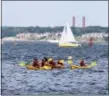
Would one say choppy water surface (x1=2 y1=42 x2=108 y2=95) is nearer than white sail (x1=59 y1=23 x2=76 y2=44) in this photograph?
Yes

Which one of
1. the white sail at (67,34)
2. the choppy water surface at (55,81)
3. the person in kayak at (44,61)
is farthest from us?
the white sail at (67,34)

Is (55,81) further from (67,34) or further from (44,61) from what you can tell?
(67,34)

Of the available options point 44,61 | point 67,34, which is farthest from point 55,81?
point 67,34

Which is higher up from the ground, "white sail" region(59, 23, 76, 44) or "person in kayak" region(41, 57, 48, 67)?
"white sail" region(59, 23, 76, 44)

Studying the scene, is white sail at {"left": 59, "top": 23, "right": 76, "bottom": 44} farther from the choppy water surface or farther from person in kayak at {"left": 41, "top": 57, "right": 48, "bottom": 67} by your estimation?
person in kayak at {"left": 41, "top": 57, "right": 48, "bottom": 67}

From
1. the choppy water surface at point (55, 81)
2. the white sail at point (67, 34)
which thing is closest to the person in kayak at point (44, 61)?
the choppy water surface at point (55, 81)

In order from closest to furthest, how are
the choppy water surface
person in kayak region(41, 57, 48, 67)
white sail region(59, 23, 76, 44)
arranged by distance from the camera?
the choppy water surface → person in kayak region(41, 57, 48, 67) → white sail region(59, 23, 76, 44)

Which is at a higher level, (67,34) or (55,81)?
(67,34)

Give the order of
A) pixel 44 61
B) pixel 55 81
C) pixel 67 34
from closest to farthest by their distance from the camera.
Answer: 1. pixel 55 81
2. pixel 44 61
3. pixel 67 34

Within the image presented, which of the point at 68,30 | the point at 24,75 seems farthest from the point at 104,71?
the point at 68,30

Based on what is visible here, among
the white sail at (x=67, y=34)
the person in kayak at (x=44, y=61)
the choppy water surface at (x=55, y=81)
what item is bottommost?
the choppy water surface at (x=55, y=81)

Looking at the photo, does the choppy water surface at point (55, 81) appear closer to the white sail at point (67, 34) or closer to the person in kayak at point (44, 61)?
the person in kayak at point (44, 61)

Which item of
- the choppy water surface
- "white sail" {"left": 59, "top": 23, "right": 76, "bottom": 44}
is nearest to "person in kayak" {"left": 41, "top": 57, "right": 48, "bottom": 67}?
the choppy water surface

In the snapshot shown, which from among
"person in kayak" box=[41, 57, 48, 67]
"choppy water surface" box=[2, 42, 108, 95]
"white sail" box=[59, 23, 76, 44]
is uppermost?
"white sail" box=[59, 23, 76, 44]
